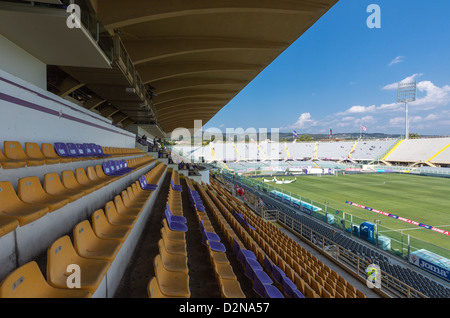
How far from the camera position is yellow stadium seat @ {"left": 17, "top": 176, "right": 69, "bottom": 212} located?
2.05 m

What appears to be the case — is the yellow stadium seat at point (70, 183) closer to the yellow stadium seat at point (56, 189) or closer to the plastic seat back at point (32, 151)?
the yellow stadium seat at point (56, 189)

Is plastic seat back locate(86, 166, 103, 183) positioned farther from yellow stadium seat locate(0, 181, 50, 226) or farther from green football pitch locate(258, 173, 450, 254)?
green football pitch locate(258, 173, 450, 254)

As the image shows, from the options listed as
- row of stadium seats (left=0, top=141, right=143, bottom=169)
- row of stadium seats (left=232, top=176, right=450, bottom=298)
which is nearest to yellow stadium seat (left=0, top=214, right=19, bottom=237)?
row of stadium seats (left=0, top=141, right=143, bottom=169)

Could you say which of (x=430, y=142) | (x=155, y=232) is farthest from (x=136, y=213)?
(x=430, y=142)

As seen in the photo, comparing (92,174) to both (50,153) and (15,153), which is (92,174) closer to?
(50,153)

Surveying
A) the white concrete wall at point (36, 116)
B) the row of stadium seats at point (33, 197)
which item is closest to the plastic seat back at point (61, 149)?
the white concrete wall at point (36, 116)

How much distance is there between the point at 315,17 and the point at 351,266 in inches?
273

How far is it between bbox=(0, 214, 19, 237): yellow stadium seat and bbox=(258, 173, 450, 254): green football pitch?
8.91 meters

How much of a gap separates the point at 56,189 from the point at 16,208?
0.73m

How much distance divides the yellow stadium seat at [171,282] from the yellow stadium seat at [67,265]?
0.50 metres

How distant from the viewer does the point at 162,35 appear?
298 inches

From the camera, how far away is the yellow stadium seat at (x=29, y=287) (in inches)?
46.4

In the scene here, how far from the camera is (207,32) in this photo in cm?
751

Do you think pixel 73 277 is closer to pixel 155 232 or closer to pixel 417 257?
pixel 155 232
